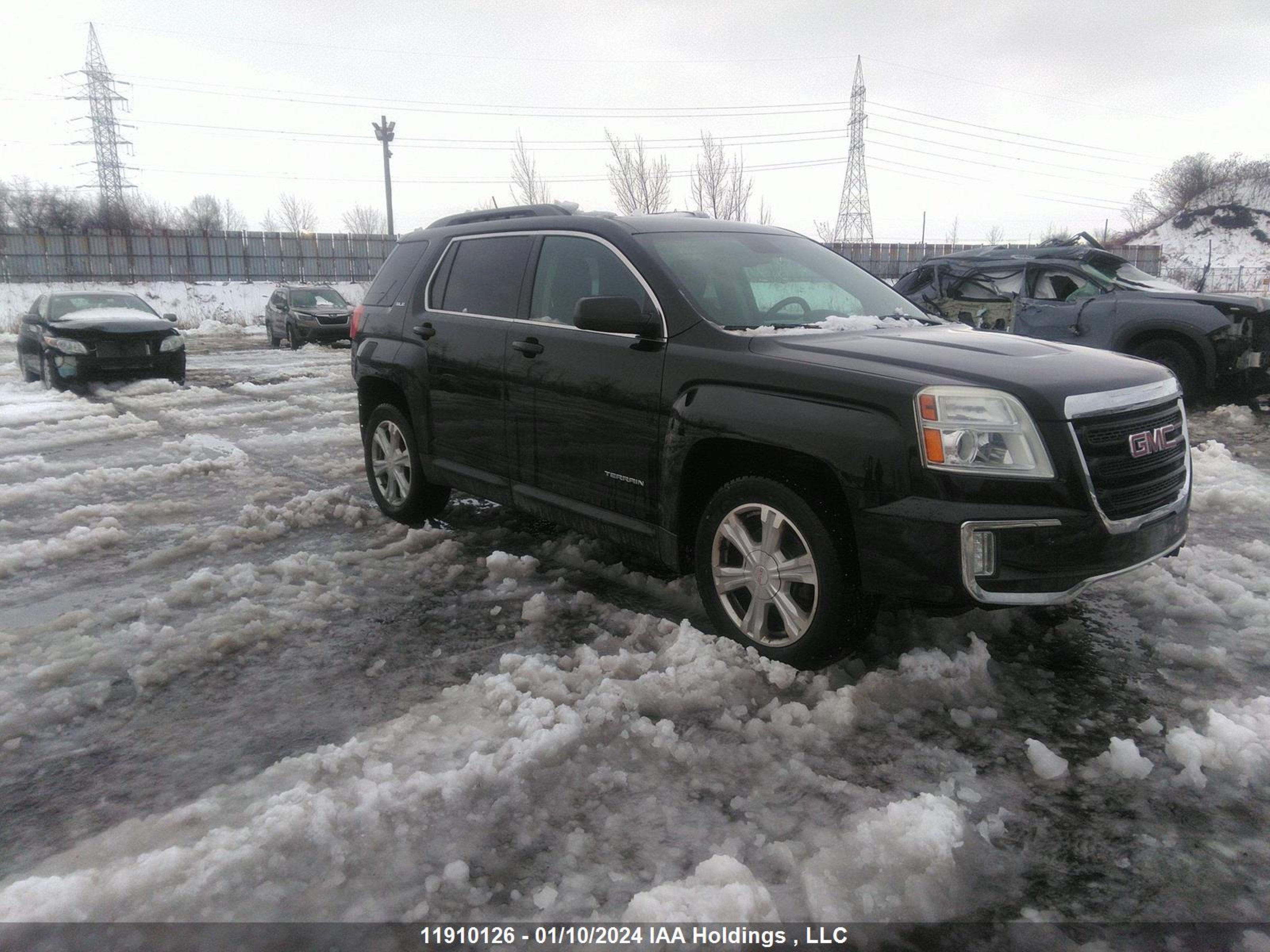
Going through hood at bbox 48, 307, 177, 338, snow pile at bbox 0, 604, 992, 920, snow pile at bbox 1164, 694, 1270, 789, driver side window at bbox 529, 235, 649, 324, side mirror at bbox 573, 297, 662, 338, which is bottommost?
snow pile at bbox 0, 604, 992, 920

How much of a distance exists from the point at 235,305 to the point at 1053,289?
32996 mm

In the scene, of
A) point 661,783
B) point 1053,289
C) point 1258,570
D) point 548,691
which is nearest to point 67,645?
point 548,691

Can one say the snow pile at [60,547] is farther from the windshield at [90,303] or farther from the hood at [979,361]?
the windshield at [90,303]

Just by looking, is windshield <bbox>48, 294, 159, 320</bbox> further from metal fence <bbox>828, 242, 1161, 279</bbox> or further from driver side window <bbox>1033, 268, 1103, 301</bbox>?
metal fence <bbox>828, 242, 1161, 279</bbox>

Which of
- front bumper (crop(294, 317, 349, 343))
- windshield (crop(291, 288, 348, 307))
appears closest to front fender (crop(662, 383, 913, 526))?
front bumper (crop(294, 317, 349, 343))

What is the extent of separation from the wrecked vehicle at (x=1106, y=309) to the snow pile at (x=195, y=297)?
25122 mm

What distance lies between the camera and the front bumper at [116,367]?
41.9ft

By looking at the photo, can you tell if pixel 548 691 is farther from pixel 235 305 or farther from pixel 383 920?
pixel 235 305

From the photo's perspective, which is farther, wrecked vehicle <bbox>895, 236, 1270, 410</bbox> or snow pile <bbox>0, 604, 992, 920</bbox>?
wrecked vehicle <bbox>895, 236, 1270, 410</bbox>

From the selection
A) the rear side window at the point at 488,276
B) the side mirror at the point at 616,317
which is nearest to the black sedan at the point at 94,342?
the rear side window at the point at 488,276

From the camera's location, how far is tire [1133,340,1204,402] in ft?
30.1

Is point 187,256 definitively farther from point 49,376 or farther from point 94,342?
point 94,342

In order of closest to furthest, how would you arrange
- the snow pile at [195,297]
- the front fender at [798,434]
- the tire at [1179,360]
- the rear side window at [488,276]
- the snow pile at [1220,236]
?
the front fender at [798,434]
the rear side window at [488,276]
the tire at [1179,360]
the snow pile at [195,297]
the snow pile at [1220,236]

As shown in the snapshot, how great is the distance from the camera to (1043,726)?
3.12 m
